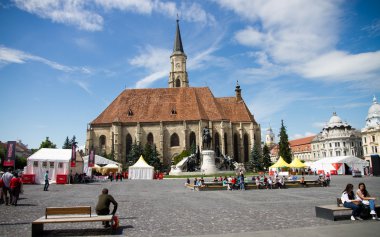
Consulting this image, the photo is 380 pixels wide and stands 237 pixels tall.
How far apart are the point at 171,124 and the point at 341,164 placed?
27.7 m

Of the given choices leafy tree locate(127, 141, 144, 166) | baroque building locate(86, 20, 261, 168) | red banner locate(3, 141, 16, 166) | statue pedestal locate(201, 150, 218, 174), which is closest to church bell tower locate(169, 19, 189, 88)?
baroque building locate(86, 20, 261, 168)

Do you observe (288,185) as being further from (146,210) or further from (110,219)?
(110,219)

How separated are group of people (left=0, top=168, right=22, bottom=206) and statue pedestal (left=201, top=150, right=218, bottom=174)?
26.2 meters

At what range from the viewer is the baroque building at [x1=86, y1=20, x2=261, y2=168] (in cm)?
5569

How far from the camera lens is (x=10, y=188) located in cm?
1398

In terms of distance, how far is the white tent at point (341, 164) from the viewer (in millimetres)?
41219

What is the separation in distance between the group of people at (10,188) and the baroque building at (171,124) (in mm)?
40184

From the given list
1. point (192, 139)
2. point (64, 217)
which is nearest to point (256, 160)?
point (192, 139)

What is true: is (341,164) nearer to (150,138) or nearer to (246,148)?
(246,148)

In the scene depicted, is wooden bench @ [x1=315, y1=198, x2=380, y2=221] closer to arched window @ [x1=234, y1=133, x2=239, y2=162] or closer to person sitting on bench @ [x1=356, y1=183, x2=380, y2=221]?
person sitting on bench @ [x1=356, y1=183, x2=380, y2=221]

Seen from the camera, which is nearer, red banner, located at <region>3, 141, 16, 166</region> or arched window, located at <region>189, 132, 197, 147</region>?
red banner, located at <region>3, 141, 16, 166</region>

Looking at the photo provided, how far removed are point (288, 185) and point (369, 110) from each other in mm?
64880

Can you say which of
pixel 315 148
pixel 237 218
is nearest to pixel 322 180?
pixel 237 218

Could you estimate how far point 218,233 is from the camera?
765 centimetres
